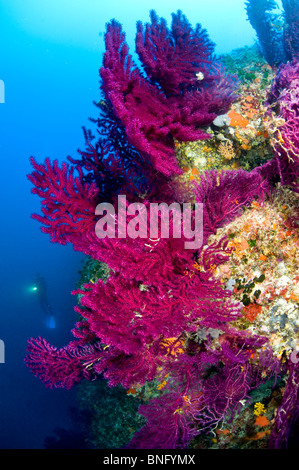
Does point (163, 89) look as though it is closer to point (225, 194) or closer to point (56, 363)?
point (225, 194)

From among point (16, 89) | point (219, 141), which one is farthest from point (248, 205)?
point (16, 89)

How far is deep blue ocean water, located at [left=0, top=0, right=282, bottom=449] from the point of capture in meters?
20.6

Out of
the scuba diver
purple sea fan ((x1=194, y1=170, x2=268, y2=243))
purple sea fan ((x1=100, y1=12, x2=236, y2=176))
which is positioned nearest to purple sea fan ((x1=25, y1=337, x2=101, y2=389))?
purple sea fan ((x1=194, y1=170, x2=268, y2=243))

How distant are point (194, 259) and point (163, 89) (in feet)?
9.71

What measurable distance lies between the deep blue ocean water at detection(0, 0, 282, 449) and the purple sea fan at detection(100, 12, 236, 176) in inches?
803

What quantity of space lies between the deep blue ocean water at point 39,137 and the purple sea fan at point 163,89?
20405mm

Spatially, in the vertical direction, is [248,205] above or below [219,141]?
below

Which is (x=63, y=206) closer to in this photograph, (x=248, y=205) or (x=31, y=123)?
(x=248, y=205)

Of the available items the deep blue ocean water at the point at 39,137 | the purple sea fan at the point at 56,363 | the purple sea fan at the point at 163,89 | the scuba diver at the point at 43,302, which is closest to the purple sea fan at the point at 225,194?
the purple sea fan at the point at 163,89

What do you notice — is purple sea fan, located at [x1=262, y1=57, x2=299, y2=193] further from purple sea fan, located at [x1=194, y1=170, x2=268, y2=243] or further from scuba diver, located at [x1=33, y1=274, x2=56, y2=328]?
scuba diver, located at [x1=33, y1=274, x2=56, y2=328]

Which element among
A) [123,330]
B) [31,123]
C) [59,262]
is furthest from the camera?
[31,123]

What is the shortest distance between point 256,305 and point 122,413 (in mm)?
7222

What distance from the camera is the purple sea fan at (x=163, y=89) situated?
3.45m

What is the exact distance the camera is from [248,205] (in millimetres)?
3219
